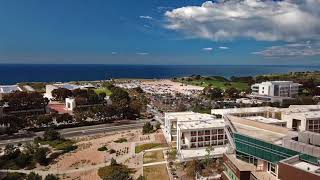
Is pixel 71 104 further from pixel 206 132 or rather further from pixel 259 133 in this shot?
pixel 259 133

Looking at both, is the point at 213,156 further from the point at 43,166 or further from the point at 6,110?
the point at 6,110

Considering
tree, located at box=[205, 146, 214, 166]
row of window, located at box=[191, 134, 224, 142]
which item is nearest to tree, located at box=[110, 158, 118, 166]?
row of window, located at box=[191, 134, 224, 142]

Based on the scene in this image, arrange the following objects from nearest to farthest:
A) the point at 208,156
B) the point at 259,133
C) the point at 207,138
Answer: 1. the point at 259,133
2. the point at 208,156
3. the point at 207,138

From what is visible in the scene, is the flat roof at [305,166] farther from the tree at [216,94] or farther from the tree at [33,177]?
Answer: the tree at [216,94]

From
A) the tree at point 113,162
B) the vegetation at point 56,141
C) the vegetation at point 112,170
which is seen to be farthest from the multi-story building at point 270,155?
the vegetation at point 56,141

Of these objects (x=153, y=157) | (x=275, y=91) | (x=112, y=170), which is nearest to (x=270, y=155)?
(x=112, y=170)

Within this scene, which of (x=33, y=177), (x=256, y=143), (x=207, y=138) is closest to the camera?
(x=256, y=143)

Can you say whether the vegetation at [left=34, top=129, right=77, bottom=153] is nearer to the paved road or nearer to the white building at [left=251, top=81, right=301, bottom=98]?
the paved road
